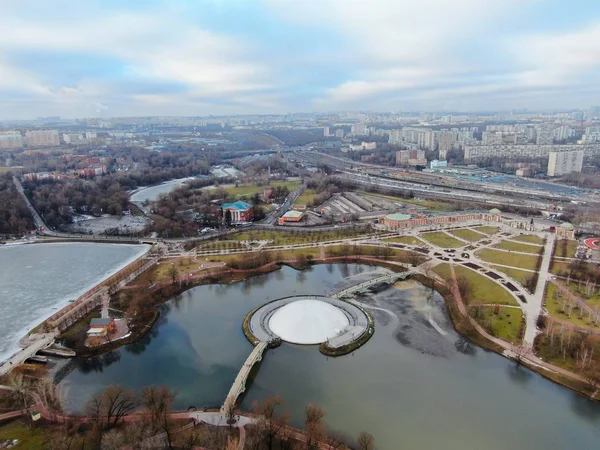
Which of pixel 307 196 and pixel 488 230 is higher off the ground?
pixel 307 196

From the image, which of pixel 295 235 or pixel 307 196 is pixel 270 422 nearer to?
pixel 295 235

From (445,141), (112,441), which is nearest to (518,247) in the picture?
(112,441)

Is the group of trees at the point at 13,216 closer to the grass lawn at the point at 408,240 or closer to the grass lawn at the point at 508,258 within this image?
the grass lawn at the point at 408,240

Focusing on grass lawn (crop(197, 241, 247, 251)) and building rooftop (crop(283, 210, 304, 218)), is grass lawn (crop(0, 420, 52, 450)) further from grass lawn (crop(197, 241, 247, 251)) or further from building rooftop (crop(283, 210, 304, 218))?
building rooftop (crop(283, 210, 304, 218))

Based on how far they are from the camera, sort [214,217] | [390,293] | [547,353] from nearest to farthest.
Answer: [547,353], [390,293], [214,217]

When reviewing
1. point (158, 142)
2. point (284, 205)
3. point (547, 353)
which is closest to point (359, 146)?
point (158, 142)

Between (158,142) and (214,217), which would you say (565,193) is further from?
(158,142)
